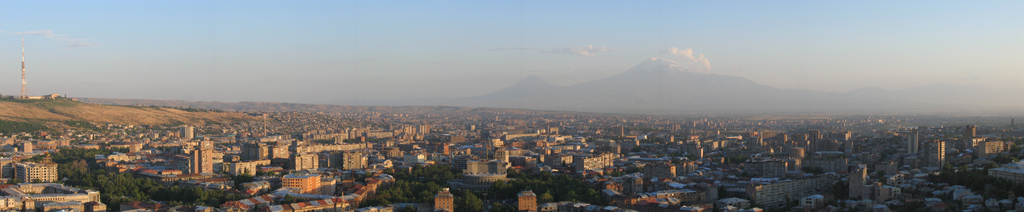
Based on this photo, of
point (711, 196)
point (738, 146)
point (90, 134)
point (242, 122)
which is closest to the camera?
point (711, 196)

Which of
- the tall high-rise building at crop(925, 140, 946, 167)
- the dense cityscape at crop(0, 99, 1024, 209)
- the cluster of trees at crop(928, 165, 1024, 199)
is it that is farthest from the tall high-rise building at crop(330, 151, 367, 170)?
the tall high-rise building at crop(925, 140, 946, 167)

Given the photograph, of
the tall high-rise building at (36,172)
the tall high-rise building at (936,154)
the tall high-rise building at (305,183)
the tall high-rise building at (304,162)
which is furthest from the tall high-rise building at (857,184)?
the tall high-rise building at (36,172)

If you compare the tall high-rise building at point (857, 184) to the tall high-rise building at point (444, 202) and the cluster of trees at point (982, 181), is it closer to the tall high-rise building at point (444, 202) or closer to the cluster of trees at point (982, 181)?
the cluster of trees at point (982, 181)

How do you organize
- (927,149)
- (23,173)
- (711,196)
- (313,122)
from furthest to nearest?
1. (313,122)
2. (927,149)
3. (23,173)
4. (711,196)

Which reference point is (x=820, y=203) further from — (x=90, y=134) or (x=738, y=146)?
(x=90, y=134)

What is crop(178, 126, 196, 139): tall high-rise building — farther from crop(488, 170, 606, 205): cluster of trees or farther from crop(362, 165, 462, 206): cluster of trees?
crop(488, 170, 606, 205): cluster of trees

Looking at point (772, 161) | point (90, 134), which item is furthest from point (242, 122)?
point (772, 161)
